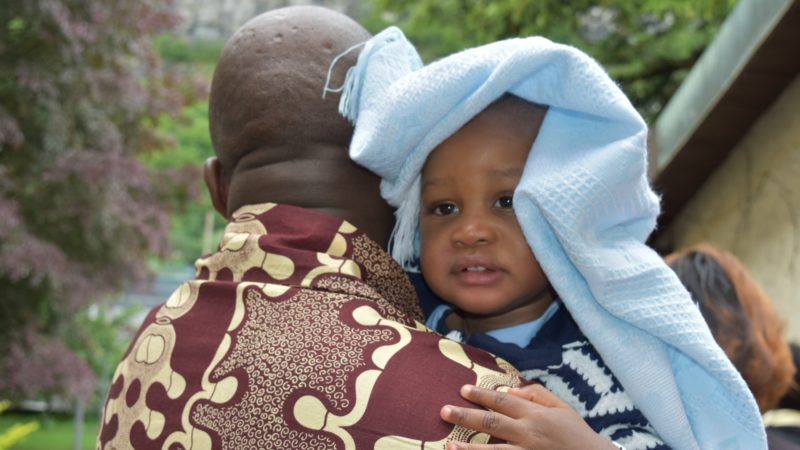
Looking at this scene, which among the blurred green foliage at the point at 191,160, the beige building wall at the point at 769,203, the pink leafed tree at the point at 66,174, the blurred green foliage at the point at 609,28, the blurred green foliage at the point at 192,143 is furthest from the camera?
the blurred green foliage at the point at 191,160

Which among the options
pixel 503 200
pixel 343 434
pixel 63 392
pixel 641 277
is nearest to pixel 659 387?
pixel 641 277

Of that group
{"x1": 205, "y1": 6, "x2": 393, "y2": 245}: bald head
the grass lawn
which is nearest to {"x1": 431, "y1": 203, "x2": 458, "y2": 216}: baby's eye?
{"x1": 205, "y1": 6, "x2": 393, "y2": 245}: bald head

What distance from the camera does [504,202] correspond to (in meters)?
1.73

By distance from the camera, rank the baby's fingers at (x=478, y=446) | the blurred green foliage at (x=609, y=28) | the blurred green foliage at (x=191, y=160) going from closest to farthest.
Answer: the baby's fingers at (x=478, y=446), the blurred green foliage at (x=609, y=28), the blurred green foliage at (x=191, y=160)

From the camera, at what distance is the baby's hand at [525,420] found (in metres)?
1.32

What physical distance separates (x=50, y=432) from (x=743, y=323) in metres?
13.7

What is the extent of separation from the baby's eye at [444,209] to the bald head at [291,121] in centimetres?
12

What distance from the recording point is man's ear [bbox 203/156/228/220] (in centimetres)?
179

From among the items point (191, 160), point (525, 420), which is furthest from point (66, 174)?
point (191, 160)

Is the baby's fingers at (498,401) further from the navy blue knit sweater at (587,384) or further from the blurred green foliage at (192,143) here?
the blurred green foliage at (192,143)

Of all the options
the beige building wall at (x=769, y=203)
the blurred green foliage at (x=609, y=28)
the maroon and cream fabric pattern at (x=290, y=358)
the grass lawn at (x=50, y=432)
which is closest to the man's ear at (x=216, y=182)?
the maroon and cream fabric pattern at (x=290, y=358)

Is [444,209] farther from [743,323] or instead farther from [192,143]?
[192,143]

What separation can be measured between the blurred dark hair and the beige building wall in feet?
6.73

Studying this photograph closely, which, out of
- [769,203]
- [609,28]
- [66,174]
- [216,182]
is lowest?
[66,174]
